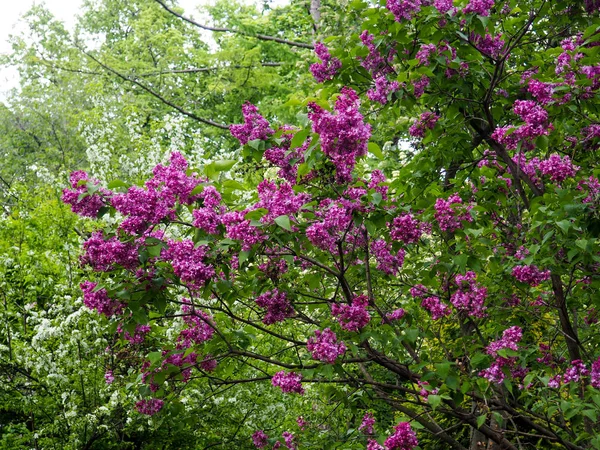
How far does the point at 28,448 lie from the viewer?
24.4 feet

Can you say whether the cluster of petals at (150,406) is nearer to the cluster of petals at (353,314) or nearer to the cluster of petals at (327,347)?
the cluster of petals at (327,347)

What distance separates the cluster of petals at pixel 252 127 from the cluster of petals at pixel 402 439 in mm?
1725

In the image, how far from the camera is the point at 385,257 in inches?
173

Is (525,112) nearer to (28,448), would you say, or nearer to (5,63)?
(28,448)

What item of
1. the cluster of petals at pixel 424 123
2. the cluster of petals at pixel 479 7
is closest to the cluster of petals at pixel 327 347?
the cluster of petals at pixel 424 123

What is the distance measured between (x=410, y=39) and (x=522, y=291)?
181 centimetres

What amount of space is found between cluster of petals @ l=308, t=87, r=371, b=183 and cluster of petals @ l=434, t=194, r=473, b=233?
723mm

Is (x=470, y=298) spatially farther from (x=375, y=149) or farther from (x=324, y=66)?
(x=324, y=66)

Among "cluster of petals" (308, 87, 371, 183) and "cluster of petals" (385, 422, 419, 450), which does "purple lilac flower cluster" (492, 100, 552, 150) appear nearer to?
"cluster of petals" (308, 87, 371, 183)

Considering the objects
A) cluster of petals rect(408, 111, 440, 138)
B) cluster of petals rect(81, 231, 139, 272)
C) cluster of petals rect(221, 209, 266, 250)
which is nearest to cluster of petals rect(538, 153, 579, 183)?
cluster of petals rect(408, 111, 440, 138)

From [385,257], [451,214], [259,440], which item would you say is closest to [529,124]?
[451,214]

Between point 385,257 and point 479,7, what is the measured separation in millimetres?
1584

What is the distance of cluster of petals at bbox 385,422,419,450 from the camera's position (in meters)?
3.59

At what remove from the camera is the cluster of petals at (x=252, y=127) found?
3896 millimetres
